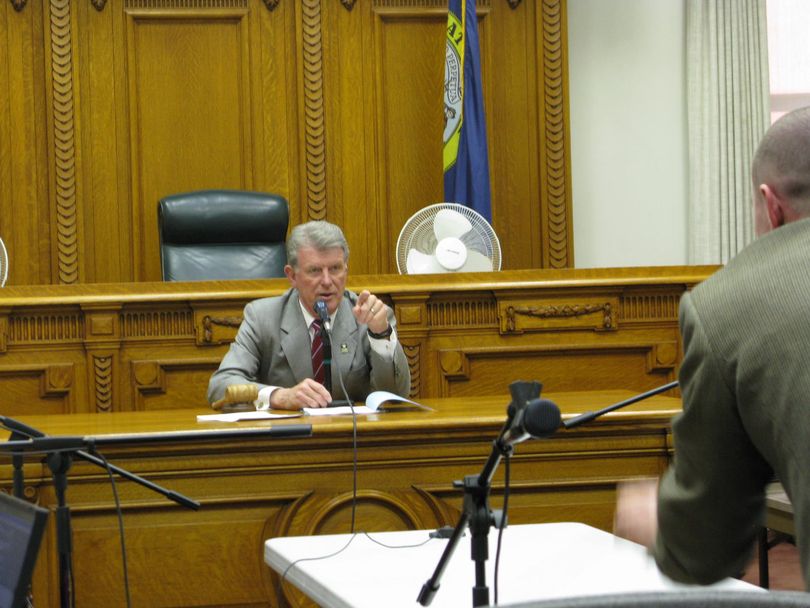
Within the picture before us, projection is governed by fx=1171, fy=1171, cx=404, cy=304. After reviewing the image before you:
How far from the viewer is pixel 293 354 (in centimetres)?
400

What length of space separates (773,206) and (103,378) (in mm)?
3657

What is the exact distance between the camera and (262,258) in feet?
17.6

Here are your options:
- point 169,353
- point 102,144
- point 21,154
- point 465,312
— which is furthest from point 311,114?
point 169,353

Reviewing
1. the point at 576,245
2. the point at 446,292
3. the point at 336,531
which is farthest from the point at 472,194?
the point at 336,531

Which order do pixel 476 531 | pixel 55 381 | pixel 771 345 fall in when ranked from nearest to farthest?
pixel 771 345 < pixel 476 531 < pixel 55 381

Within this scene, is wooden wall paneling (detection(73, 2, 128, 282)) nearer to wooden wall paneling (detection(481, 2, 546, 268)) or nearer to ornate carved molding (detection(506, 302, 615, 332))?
wooden wall paneling (detection(481, 2, 546, 268))

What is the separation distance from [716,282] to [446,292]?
11.4 feet

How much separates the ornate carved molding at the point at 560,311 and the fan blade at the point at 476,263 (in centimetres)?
48

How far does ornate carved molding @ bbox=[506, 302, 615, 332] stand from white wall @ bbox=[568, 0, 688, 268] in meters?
2.21

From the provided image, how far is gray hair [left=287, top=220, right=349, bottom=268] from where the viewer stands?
3934 millimetres

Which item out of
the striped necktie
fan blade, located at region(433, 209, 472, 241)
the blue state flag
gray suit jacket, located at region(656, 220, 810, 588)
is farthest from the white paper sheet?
the blue state flag

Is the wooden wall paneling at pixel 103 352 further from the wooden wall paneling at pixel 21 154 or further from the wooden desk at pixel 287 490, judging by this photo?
the wooden wall paneling at pixel 21 154

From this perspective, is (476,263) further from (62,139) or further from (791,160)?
(791,160)

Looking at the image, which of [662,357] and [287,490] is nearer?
[287,490]
